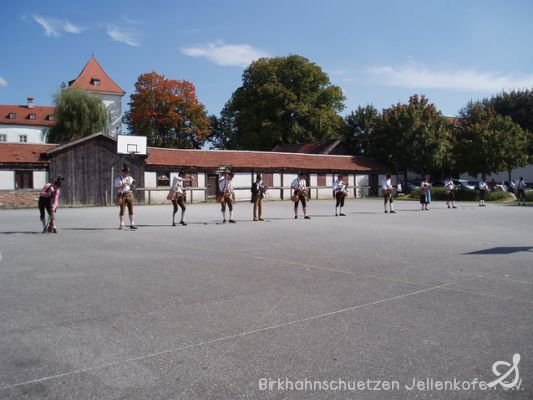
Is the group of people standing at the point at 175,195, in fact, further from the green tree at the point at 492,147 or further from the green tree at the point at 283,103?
the green tree at the point at 283,103

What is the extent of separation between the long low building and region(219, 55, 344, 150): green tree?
36.4ft

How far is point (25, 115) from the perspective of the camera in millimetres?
83438

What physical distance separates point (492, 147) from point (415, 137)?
764cm

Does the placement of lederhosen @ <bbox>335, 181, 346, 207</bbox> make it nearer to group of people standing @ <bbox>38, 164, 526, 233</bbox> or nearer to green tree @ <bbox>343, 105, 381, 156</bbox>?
group of people standing @ <bbox>38, 164, 526, 233</bbox>

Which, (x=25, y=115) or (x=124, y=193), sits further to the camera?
(x=25, y=115)

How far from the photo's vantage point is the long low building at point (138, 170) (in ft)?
118

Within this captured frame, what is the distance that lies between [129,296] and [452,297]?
4.61 meters

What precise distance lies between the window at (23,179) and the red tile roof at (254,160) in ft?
27.8

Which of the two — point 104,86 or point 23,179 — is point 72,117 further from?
point 104,86

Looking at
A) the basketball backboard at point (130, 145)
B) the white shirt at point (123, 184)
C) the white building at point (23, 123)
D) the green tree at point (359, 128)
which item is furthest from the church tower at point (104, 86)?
the white shirt at point (123, 184)

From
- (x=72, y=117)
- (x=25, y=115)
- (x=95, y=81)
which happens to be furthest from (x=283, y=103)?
(x=25, y=115)

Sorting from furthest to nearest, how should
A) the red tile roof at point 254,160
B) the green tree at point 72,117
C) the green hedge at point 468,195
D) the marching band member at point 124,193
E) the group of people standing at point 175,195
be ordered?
1. the green tree at point 72,117
2. the green hedge at point 468,195
3. the red tile roof at point 254,160
4. the marching band member at point 124,193
5. the group of people standing at point 175,195

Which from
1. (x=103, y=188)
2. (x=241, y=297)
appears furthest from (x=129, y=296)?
(x=103, y=188)

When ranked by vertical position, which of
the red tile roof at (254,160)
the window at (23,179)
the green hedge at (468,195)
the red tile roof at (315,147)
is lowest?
the green hedge at (468,195)
